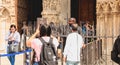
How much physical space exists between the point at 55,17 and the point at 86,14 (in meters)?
2.89

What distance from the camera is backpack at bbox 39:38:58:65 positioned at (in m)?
7.23

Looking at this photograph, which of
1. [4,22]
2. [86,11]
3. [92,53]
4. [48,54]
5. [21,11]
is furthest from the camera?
[86,11]

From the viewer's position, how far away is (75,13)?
1956 centimetres

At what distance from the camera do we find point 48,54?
7219 millimetres

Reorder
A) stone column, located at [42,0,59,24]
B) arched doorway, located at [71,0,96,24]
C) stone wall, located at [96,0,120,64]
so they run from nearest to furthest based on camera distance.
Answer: stone wall, located at [96,0,120,64]
stone column, located at [42,0,59,24]
arched doorway, located at [71,0,96,24]

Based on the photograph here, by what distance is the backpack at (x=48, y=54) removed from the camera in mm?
7230

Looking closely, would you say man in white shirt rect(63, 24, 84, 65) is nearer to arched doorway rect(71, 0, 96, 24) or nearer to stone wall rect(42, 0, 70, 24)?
stone wall rect(42, 0, 70, 24)

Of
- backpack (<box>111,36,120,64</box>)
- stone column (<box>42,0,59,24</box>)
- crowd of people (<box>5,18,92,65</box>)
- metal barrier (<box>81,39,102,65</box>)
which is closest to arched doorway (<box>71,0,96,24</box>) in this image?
stone column (<box>42,0,59,24</box>)

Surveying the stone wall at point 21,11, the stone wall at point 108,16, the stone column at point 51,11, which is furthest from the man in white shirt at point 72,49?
the stone wall at point 21,11

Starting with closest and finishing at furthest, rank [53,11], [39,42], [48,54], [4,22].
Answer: [48,54], [39,42], [53,11], [4,22]

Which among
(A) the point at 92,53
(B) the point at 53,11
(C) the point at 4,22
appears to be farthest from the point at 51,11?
(A) the point at 92,53

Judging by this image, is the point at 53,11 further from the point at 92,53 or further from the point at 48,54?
the point at 48,54

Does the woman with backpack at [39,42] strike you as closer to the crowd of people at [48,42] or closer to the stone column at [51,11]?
the crowd of people at [48,42]

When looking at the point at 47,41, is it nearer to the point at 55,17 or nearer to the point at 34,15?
the point at 55,17
